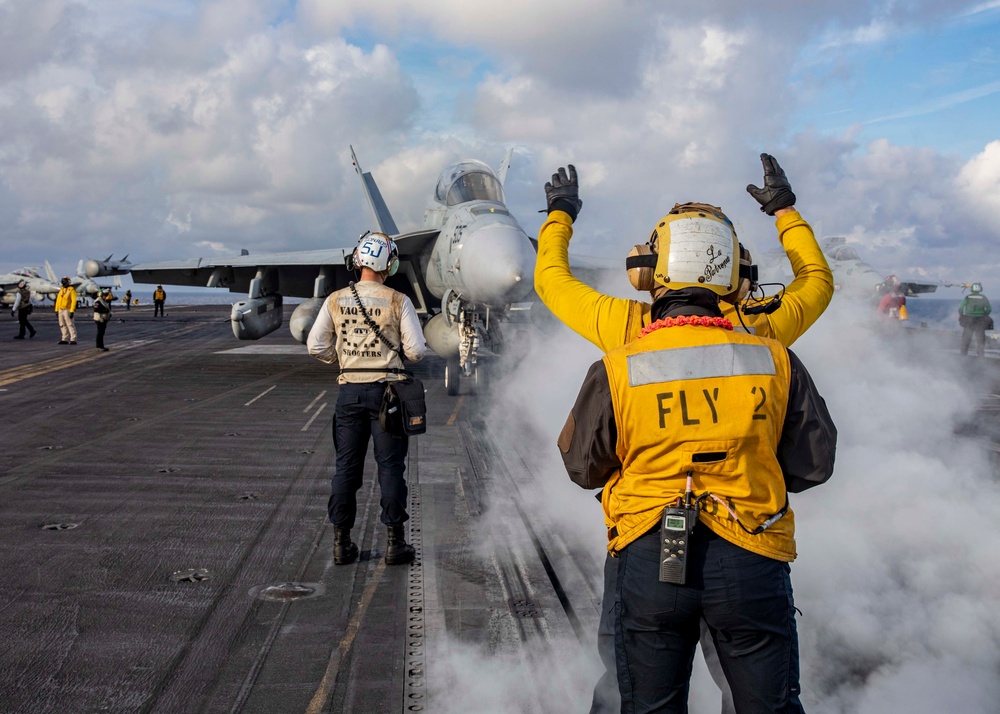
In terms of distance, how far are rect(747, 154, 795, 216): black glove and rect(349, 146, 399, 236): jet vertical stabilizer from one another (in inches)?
685

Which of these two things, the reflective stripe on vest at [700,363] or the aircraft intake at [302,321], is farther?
the aircraft intake at [302,321]

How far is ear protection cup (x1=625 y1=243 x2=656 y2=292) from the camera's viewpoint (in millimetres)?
2546

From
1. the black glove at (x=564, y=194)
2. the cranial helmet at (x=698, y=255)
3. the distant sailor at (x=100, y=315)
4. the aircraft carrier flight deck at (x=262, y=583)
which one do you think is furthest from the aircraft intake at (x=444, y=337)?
the distant sailor at (x=100, y=315)

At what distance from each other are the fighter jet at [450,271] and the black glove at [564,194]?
7.05 meters

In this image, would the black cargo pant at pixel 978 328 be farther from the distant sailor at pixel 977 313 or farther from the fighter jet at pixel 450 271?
the fighter jet at pixel 450 271

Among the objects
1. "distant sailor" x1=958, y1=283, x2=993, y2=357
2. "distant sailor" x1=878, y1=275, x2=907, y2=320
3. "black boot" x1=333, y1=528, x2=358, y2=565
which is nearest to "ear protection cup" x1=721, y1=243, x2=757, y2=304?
"black boot" x1=333, y1=528, x2=358, y2=565

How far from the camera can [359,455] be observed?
207 inches

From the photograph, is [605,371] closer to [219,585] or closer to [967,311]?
[219,585]

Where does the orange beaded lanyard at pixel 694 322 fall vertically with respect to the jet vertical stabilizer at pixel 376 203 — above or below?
below

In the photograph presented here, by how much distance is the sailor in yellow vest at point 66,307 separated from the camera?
22641 mm

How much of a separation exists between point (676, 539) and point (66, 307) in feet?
81.8

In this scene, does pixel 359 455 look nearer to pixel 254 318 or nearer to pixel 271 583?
pixel 271 583

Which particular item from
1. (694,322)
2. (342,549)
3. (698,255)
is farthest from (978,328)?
(694,322)

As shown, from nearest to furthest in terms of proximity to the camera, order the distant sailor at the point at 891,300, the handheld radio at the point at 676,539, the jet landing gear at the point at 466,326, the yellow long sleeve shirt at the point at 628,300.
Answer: the handheld radio at the point at 676,539 < the yellow long sleeve shirt at the point at 628,300 < the jet landing gear at the point at 466,326 < the distant sailor at the point at 891,300
